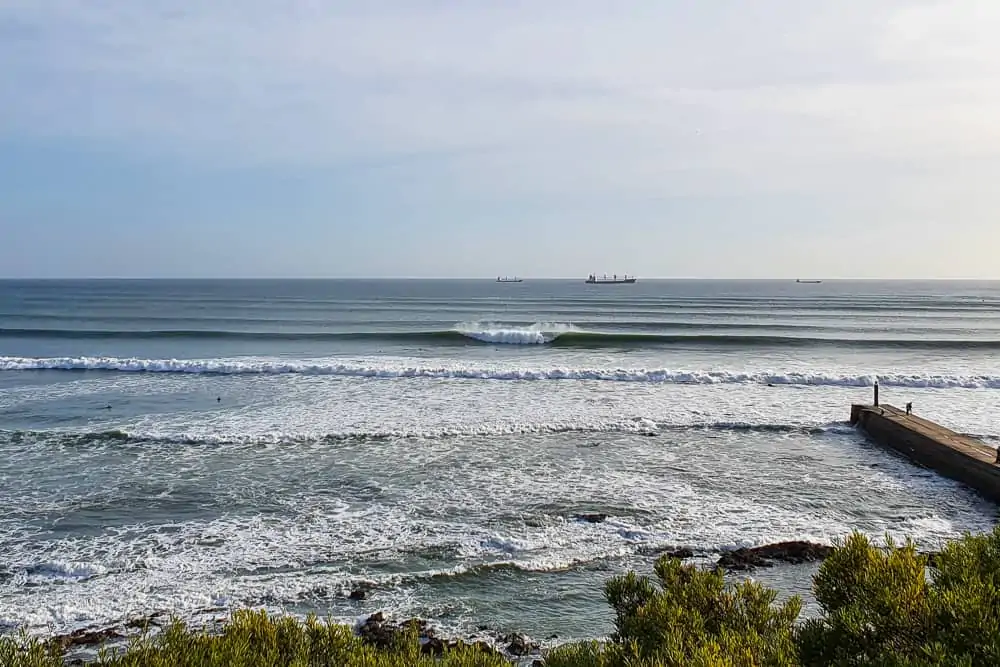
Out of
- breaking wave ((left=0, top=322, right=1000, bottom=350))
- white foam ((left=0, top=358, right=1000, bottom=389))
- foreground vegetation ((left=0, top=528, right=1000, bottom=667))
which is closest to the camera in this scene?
foreground vegetation ((left=0, top=528, right=1000, bottom=667))

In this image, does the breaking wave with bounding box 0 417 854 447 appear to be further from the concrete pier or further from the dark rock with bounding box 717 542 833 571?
the dark rock with bounding box 717 542 833 571

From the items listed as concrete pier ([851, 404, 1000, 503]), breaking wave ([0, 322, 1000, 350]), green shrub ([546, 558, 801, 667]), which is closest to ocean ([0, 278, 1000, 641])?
concrete pier ([851, 404, 1000, 503])

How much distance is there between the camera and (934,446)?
37.8 feet

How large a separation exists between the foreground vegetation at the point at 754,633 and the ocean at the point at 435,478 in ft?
8.25

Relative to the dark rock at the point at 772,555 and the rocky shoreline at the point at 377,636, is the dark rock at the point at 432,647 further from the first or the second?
the dark rock at the point at 772,555

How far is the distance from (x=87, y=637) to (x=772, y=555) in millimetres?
7244

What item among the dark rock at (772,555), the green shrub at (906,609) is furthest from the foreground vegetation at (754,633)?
the dark rock at (772,555)

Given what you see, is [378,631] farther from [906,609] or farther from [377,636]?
[906,609]

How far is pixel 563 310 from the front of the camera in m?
58.0

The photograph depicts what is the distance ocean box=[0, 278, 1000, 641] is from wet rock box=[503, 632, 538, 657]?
161 millimetres

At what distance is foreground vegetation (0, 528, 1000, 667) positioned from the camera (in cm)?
307

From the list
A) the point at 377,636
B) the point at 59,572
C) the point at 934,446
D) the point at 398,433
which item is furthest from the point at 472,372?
the point at 377,636

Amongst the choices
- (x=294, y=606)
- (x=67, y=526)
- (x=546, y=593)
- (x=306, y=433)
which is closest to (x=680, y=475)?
(x=546, y=593)

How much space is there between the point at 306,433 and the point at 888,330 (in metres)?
36.2
